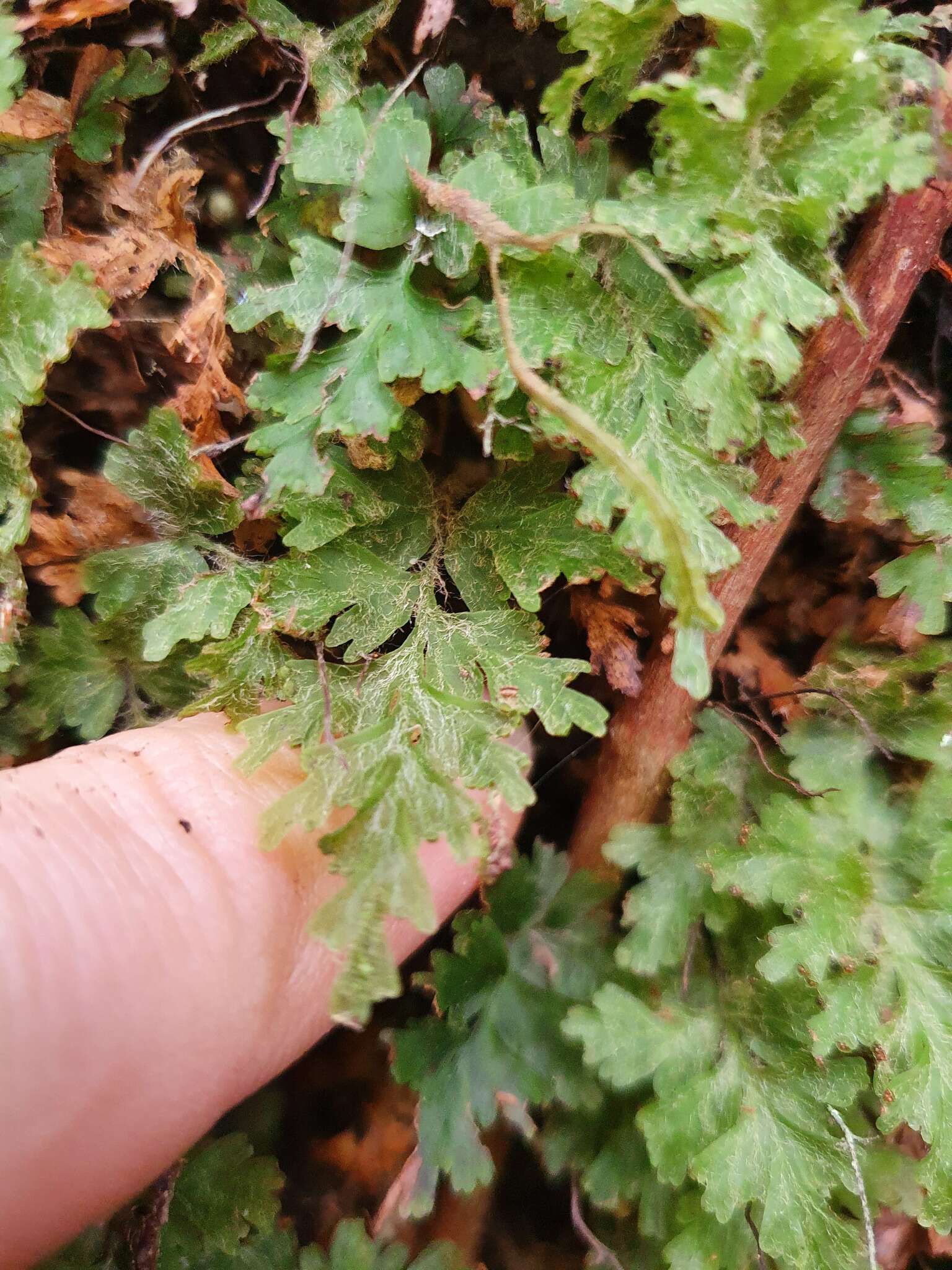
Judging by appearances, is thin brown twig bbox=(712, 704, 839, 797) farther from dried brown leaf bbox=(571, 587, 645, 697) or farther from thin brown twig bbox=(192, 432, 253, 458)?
thin brown twig bbox=(192, 432, 253, 458)

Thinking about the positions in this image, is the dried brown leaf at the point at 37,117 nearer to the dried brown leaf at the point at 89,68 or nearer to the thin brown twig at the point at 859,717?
the dried brown leaf at the point at 89,68

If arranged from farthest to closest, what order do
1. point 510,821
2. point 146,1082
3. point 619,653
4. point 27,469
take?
point 510,821, point 619,653, point 27,469, point 146,1082

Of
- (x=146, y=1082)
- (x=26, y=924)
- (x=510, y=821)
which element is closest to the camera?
(x=26, y=924)

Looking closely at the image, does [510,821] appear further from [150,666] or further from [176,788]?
[150,666]

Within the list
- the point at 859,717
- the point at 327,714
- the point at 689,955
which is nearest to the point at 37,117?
the point at 327,714

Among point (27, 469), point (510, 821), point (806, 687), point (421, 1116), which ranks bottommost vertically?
point (421, 1116)

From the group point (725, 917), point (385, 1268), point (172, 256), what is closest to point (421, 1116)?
point (385, 1268)
